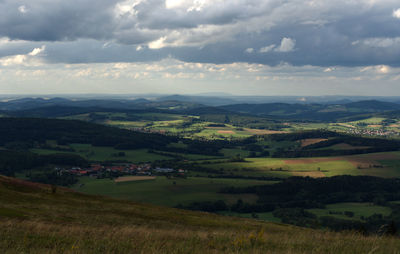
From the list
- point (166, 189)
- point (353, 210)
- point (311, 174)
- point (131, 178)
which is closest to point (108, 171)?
point (131, 178)

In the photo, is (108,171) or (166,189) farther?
(108,171)

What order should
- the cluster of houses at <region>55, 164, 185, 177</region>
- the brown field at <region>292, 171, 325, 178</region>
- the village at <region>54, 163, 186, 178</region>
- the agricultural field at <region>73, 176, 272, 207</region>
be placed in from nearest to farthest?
the agricultural field at <region>73, 176, 272, 207</region> → the village at <region>54, 163, 186, 178</region> → the cluster of houses at <region>55, 164, 185, 177</region> → the brown field at <region>292, 171, 325, 178</region>

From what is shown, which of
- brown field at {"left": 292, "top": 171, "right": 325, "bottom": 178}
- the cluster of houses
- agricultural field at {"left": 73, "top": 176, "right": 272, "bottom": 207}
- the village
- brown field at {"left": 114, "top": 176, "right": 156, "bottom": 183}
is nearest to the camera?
agricultural field at {"left": 73, "top": 176, "right": 272, "bottom": 207}

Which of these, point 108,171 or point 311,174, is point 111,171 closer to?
point 108,171

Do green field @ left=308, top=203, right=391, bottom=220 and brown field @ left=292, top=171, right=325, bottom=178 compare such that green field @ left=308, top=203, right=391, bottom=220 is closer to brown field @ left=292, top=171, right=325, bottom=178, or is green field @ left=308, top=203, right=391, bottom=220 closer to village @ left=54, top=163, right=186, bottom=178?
brown field @ left=292, top=171, right=325, bottom=178

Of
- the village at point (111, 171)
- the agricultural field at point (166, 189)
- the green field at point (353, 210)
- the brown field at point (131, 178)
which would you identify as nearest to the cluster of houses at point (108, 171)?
the village at point (111, 171)

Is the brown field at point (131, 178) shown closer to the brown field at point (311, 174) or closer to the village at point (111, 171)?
the village at point (111, 171)

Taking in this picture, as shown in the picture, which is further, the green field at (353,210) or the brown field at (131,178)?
the brown field at (131,178)

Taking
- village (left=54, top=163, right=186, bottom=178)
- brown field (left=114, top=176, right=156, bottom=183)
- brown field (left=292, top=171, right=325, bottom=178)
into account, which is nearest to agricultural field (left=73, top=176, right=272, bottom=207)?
brown field (left=114, top=176, right=156, bottom=183)
